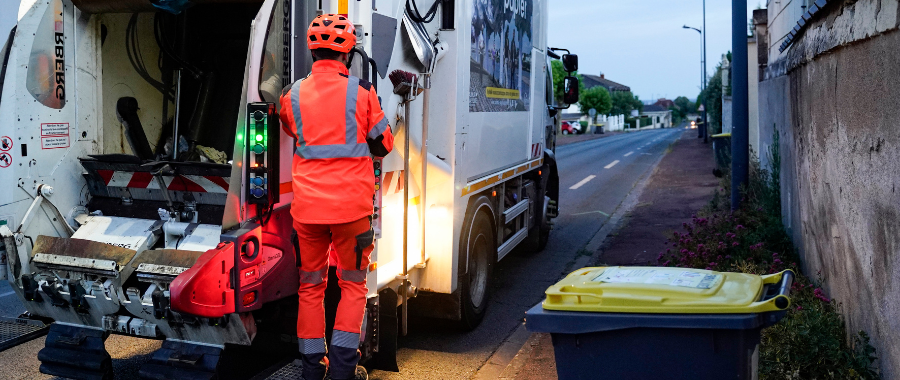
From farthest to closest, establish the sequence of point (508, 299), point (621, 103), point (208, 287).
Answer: point (621, 103) → point (508, 299) → point (208, 287)

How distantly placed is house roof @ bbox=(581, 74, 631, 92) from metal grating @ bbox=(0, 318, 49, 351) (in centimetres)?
12879

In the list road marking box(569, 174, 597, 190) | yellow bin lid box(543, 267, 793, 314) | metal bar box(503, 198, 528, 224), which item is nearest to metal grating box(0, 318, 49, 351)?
metal bar box(503, 198, 528, 224)

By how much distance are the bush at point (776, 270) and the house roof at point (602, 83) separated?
12339 cm

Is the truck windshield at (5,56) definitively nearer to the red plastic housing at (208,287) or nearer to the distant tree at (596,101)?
the red plastic housing at (208,287)

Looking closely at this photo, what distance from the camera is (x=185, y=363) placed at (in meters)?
3.78

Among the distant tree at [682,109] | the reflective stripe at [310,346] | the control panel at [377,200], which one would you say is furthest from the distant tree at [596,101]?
the reflective stripe at [310,346]

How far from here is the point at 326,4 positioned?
3.95m

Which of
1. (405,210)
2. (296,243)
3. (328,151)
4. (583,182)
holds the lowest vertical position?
(583,182)

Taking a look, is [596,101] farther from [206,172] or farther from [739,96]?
[206,172]

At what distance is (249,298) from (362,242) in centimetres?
59

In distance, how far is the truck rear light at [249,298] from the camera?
366cm

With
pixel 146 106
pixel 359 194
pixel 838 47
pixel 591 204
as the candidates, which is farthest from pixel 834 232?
pixel 591 204

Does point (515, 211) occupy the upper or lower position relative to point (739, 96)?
lower

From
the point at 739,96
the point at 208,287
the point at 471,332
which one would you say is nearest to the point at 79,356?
the point at 208,287
